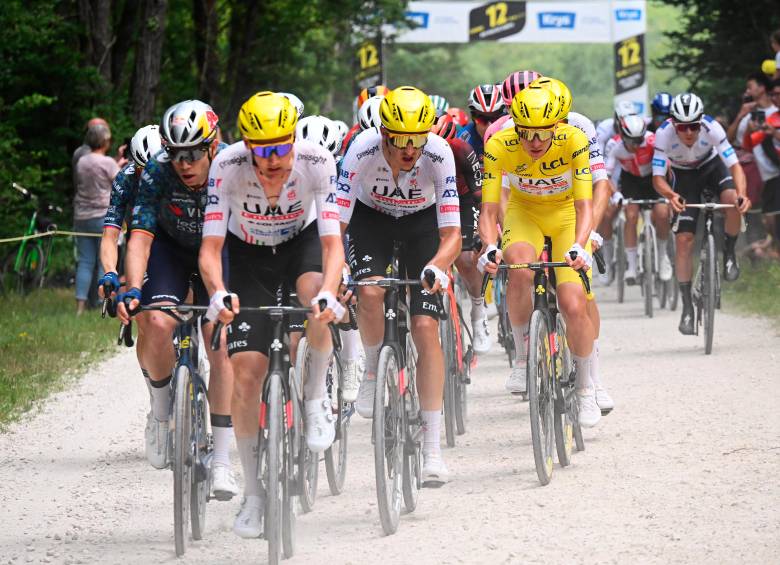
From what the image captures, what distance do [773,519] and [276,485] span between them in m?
2.33

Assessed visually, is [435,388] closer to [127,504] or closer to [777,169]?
[127,504]

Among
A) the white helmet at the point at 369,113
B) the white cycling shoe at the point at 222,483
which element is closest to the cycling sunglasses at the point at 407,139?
the white cycling shoe at the point at 222,483

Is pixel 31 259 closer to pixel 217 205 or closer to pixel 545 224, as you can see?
pixel 545 224

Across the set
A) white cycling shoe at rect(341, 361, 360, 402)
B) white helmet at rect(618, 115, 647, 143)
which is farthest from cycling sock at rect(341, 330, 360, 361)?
white helmet at rect(618, 115, 647, 143)

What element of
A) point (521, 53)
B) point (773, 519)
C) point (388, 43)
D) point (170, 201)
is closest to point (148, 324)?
point (170, 201)

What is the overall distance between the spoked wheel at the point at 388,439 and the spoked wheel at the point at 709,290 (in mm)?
6045

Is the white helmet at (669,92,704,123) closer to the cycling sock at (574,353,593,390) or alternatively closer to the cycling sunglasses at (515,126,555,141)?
the cycling sock at (574,353,593,390)

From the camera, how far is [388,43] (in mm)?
33469

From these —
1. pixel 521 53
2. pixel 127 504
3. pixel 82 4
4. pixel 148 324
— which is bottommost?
pixel 127 504

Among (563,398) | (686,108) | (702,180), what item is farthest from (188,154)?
(702,180)

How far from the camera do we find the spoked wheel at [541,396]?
8055 millimetres

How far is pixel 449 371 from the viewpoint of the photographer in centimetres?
990

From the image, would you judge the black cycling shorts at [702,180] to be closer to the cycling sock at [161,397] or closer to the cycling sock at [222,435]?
the cycling sock at [161,397]

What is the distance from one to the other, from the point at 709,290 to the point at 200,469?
7.00m
